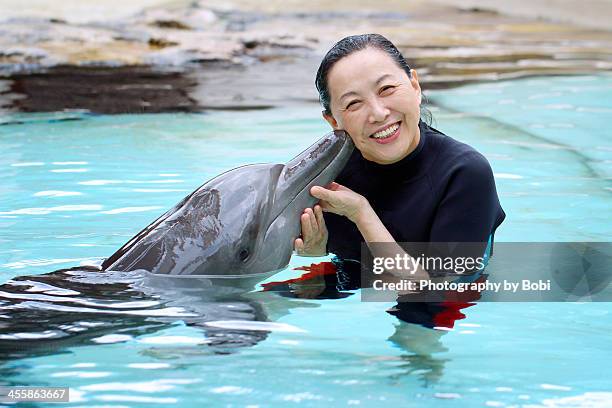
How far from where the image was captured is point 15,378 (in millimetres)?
3424

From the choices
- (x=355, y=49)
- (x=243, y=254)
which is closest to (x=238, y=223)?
(x=243, y=254)

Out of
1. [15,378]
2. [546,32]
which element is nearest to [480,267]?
[15,378]

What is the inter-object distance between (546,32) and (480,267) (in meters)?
13.7

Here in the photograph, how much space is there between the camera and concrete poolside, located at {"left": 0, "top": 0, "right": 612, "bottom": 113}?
37.1ft

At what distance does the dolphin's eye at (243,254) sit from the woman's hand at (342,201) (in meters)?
0.35

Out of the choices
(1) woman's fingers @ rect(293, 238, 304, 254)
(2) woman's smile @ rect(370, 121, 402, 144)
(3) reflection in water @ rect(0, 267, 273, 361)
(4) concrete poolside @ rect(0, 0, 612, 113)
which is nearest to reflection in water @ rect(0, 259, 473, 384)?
(3) reflection in water @ rect(0, 267, 273, 361)

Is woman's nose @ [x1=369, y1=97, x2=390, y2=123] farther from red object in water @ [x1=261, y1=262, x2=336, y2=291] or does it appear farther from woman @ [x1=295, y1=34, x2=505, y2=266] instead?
red object in water @ [x1=261, y1=262, x2=336, y2=291]

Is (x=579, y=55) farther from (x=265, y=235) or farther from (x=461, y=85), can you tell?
(x=265, y=235)

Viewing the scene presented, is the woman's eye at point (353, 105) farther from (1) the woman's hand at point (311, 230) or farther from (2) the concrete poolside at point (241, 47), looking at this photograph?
(2) the concrete poolside at point (241, 47)

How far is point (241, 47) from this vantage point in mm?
14578

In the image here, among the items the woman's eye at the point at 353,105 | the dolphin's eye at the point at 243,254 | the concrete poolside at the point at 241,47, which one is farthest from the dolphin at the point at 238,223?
the concrete poolside at the point at 241,47

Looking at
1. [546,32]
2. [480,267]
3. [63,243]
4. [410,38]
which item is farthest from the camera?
[546,32]

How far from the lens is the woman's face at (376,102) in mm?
3990

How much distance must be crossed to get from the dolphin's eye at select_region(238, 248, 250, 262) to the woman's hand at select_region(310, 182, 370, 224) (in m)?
0.35
